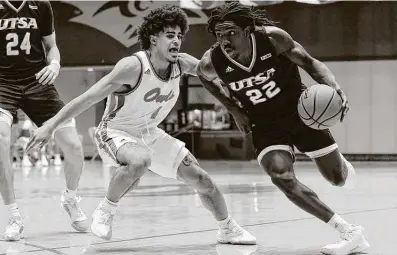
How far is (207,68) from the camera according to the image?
4602 mm

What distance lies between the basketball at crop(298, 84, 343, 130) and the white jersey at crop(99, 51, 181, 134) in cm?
98

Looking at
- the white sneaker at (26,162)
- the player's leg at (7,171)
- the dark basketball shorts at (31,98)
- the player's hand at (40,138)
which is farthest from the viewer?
the white sneaker at (26,162)

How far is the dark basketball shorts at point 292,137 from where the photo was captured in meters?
4.43

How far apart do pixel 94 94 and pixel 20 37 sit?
1.36 m

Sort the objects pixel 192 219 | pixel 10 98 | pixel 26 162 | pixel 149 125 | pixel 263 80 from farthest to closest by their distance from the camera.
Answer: pixel 26 162
pixel 192 219
pixel 10 98
pixel 149 125
pixel 263 80

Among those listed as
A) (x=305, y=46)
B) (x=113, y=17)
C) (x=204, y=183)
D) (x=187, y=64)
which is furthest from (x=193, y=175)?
(x=113, y=17)

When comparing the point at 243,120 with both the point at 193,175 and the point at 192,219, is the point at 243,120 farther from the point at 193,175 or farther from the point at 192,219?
the point at 192,219

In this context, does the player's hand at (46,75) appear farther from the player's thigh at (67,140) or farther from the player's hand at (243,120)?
the player's hand at (243,120)

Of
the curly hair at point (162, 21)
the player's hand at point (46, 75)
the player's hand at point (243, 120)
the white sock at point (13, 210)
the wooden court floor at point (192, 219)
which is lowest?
the wooden court floor at point (192, 219)

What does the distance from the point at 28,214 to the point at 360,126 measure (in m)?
12.5

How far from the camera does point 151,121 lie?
186 inches

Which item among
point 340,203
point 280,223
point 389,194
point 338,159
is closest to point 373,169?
point 389,194

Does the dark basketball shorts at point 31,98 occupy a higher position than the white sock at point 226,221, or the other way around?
the dark basketball shorts at point 31,98

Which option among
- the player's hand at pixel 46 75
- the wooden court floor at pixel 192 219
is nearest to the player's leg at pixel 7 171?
the wooden court floor at pixel 192 219
